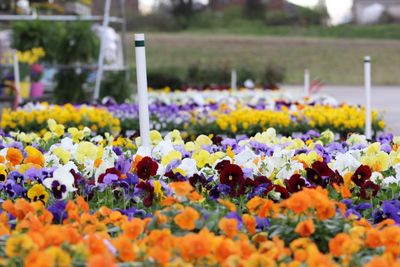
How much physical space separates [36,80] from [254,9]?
44592 mm

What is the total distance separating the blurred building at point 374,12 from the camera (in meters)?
56.2

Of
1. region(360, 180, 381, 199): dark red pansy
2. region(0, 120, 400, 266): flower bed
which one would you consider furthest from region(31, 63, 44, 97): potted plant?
region(360, 180, 381, 199): dark red pansy

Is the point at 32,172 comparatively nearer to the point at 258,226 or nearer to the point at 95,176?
the point at 95,176

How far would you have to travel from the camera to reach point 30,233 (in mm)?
2961

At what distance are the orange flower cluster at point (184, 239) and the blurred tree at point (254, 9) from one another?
53.9 m

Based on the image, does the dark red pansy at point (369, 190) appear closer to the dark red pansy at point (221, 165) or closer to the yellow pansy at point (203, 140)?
the dark red pansy at point (221, 165)

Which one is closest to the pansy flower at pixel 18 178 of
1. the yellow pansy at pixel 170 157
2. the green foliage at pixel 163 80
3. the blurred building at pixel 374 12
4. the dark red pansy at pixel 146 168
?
the dark red pansy at pixel 146 168

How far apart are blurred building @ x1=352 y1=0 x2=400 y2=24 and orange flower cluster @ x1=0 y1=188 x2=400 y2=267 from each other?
177 feet

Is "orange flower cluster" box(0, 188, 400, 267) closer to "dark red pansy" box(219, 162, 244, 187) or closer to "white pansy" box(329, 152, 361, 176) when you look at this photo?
"dark red pansy" box(219, 162, 244, 187)

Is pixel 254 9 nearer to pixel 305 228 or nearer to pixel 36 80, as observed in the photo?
pixel 36 80

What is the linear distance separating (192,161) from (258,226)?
102cm

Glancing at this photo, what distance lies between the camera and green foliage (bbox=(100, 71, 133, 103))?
14031mm

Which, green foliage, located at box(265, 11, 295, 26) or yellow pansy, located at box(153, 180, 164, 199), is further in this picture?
green foliage, located at box(265, 11, 295, 26)

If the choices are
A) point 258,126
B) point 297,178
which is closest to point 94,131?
point 258,126
